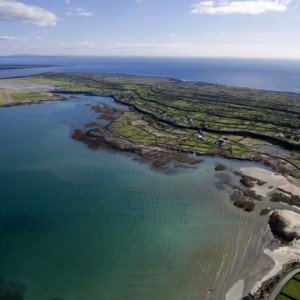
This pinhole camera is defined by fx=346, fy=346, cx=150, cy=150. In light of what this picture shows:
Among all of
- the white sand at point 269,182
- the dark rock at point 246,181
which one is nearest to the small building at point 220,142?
the white sand at point 269,182

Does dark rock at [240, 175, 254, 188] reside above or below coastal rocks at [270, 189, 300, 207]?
below

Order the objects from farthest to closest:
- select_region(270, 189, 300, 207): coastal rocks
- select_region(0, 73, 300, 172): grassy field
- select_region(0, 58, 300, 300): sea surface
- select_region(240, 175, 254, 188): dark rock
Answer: select_region(0, 73, 300, 172): grassy field
select_region(240, 175, 254, 188): dark rock
select_region(270, 189, 300, 207): coastal rocks
select_region(0, 58, 300, 300): sea surface

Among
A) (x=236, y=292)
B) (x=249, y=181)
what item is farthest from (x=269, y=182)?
(x=236, y=292)

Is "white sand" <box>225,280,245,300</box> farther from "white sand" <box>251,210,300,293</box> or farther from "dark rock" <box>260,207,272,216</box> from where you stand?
"dark rock" <box>260,207,272,216</box>

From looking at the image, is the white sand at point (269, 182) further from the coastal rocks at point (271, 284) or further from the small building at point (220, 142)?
the coastal rocks at point (271, 284)

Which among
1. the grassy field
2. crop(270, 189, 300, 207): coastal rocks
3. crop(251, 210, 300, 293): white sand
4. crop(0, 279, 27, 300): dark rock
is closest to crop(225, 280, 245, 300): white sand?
crop(251, 210, 300, 293): white sand
